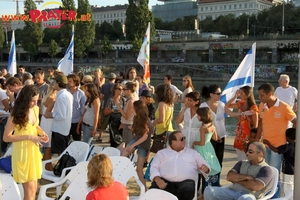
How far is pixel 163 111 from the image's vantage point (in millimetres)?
5609

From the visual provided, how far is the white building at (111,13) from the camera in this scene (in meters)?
119

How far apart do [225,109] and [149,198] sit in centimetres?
271

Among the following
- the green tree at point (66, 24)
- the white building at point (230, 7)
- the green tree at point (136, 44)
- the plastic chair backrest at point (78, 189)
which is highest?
the white building at point (230, 7)

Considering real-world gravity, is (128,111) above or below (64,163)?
above

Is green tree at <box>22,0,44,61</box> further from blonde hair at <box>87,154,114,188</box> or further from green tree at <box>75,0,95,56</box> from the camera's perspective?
blonde hair at <box>87,154,114,188</box>

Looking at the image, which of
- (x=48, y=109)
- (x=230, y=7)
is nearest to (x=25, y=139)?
(x=48, y=109)

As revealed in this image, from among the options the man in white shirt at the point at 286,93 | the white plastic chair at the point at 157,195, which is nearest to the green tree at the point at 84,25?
the man in white shirt at the point at 286,93

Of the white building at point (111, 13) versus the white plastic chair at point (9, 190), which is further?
the white building at point (111, 13)

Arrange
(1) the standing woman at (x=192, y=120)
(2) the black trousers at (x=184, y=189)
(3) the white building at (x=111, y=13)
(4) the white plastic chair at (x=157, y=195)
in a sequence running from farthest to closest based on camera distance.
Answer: (3) the white building at (x=111, y=13) < (1) the standing woman at (x=192, y=120) < (2) the black trousers at (x=184, y=189) < (4) the white plastic chair at (x=157, y=195)

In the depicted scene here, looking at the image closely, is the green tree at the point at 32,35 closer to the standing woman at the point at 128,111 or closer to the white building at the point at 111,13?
the standing woman at the point at 128,111

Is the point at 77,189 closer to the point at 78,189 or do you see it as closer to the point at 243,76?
the point at 78,189

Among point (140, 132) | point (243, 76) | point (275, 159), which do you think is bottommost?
point (275, 159)

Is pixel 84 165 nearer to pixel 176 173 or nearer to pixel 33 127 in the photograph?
pixel 33 127

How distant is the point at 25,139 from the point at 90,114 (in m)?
2.57
